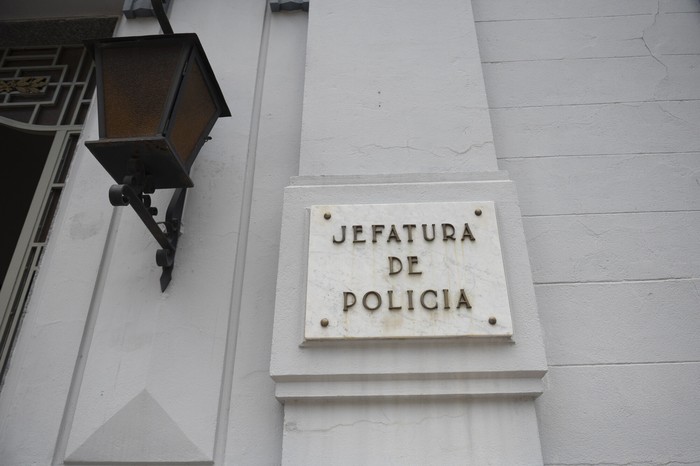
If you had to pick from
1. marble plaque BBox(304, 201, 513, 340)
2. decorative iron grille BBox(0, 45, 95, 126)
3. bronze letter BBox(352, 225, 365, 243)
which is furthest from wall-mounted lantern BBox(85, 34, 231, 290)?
decorative iron grille BBox(0, 45, 95, 126)

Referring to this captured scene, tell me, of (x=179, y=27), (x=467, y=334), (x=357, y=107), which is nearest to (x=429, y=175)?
(x=357, y=107)

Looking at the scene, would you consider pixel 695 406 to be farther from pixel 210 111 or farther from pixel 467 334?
pixel 210 111

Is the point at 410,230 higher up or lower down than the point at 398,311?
higher up

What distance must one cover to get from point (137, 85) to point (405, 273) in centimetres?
142

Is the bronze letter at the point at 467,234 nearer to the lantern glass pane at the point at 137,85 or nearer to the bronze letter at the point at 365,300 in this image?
the bronze letter at the point at 365,300

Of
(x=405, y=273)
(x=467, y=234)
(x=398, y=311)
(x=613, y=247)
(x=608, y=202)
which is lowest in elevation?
(x=398, y=311)

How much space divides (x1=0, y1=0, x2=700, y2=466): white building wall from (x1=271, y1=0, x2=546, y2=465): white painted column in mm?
20

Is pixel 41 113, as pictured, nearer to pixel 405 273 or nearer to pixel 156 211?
pixel 156 211

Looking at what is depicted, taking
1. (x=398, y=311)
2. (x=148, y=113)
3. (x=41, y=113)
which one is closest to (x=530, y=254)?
(x=398, y=311)

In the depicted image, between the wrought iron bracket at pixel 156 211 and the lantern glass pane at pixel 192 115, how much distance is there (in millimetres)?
229

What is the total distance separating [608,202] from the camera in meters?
3.11

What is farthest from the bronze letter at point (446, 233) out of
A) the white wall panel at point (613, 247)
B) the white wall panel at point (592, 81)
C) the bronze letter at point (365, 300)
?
the white wall panel at point (592, 81)

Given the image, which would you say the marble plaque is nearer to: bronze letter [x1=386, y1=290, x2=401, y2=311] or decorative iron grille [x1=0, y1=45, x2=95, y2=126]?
bronze letter [x1=386, y1=290, x2=401, y2=311]

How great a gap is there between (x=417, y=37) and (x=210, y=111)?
1369 mm
